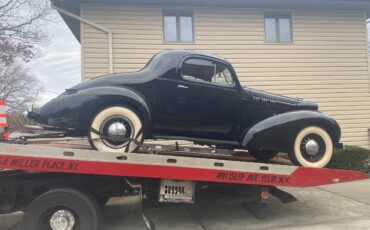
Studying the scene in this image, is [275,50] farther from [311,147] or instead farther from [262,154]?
[311,147]

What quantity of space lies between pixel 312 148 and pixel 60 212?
11.5ft

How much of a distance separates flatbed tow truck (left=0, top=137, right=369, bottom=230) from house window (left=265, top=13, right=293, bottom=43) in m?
6.71

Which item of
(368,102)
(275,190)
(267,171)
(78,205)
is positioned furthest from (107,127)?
(368,102)

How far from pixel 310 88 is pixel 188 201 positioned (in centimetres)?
746

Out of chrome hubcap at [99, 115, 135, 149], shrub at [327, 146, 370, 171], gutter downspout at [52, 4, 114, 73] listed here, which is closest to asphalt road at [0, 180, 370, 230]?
chrome hubcap at [99, 115, 135, 149]

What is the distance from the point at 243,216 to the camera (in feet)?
18.1

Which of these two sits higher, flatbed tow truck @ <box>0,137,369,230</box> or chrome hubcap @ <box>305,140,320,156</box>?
chrome hubcap @ <box>305,140,320,156</box>

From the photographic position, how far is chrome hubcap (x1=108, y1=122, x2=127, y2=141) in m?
4.66

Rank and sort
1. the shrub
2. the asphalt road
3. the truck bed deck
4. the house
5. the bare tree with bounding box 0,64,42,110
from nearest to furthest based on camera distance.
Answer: the truck bed deck < the asphalt road < the shrub < the house < the bare tree with bounding box 0,64,42,110

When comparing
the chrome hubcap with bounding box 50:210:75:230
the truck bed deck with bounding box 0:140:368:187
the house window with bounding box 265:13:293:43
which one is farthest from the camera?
the house window with bounding box 265:13:293:43

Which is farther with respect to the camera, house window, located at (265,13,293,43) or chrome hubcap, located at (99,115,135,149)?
house window, located at (265,13,293,43)

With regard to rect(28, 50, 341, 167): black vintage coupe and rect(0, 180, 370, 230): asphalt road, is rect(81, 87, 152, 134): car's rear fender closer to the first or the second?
rect(28, 50, 341, 167): black vintage coupe

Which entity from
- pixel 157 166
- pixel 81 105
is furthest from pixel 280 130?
pixel 81 105

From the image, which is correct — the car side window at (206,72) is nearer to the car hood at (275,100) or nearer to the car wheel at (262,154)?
the car hood at (275,100)
